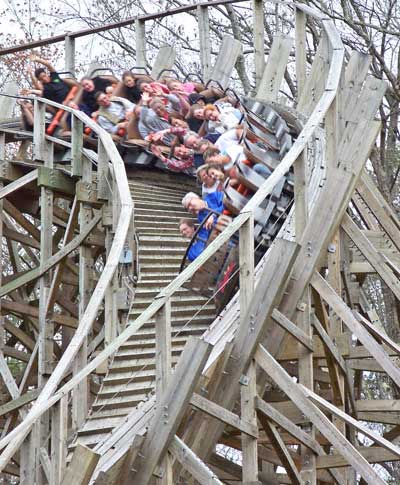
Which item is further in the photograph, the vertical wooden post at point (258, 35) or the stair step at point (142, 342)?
the vertical wooden post at point (258, 35)

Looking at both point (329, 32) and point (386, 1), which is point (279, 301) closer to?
point (329, 32)

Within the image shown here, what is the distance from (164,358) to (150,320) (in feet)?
4.26

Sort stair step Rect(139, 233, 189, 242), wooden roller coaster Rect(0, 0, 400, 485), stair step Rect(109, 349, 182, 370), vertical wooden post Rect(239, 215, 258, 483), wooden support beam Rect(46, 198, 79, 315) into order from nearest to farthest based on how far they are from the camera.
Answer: wooden roller coaster Rect(0, 0, 400, 485) < vertical wooden post Rect(239, 215, 258, 483) < stair step Rect(109, 349, 182, 370) < stair step Rect(139, 233, 189, 242) < wooden support beam Rect(46, 198, 79, 315)

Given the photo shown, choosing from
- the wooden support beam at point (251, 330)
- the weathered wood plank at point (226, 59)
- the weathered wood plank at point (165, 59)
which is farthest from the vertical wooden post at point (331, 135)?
the weathered wood plank at point (165, 59)

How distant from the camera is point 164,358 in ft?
25.4

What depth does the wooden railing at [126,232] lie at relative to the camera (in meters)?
7.37

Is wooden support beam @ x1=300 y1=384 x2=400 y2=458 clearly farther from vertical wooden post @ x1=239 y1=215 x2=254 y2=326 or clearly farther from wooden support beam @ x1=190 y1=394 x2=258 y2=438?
vertical wooden post @ x1=239 y1=215 x2=254 y2=326

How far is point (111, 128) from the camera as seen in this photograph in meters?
12.9

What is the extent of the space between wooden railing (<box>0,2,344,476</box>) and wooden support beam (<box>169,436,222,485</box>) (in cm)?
50

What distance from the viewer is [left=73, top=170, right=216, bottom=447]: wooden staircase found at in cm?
841

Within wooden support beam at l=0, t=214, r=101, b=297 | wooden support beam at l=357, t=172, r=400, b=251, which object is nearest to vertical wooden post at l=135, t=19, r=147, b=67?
wooden support beam at l=0, t=214, r=101, b=297

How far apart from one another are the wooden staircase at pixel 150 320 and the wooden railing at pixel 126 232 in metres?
0.32

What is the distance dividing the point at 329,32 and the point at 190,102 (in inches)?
83.8

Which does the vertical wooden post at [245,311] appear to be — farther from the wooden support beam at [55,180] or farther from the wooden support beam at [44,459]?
the wooden support beam at [55,180]
